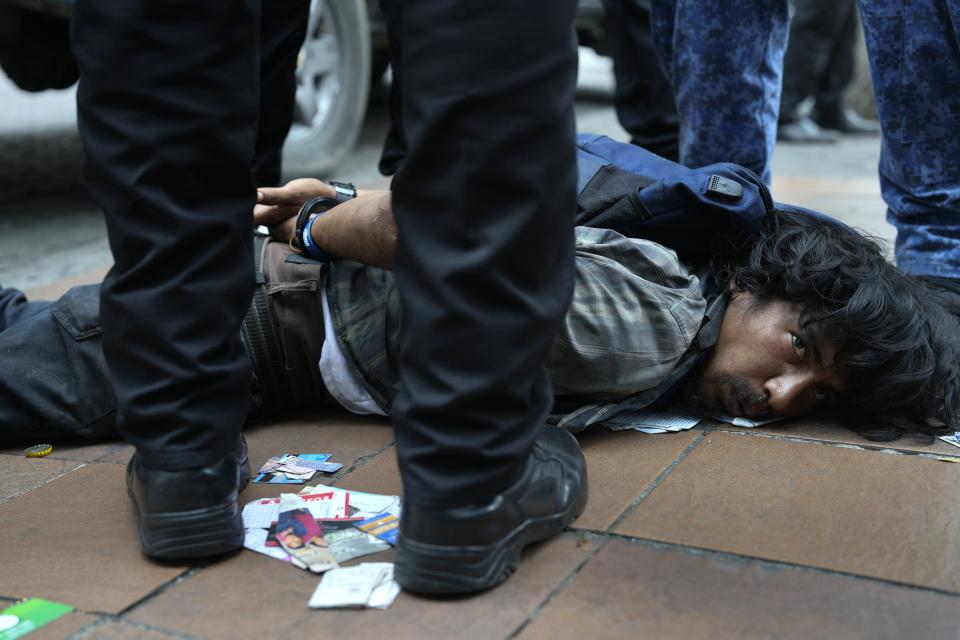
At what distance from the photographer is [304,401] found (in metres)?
2.28

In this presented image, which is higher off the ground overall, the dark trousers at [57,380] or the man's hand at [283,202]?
the man's hand at [283,202]

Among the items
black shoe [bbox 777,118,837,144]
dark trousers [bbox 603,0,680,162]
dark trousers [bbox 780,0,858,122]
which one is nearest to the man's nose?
dark trousers [bbox 603,0,680,162]

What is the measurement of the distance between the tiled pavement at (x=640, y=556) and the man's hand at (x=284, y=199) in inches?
20.3

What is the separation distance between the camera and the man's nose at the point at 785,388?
213 centimetres

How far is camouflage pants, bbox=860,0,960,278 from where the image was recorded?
2.48 m

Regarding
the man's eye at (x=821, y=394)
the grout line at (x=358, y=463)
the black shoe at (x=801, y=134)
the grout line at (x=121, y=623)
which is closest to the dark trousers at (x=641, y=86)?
the man's eye at (x=821, y=394)

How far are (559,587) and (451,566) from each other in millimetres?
170

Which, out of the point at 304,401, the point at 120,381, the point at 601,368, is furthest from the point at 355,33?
the point at 120,381

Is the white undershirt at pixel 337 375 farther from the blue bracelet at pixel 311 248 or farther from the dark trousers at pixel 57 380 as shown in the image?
the dark trousers at pixel 57 380

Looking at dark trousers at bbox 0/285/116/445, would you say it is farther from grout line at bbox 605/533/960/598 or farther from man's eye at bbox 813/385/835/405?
man's eye at bbox 813/385/835/405

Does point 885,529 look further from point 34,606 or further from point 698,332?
point 34,606

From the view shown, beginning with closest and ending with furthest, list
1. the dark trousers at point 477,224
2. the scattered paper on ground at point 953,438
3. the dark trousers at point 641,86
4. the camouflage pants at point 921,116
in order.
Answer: the dark trousers at point 477,224 < the scattered paper on ground at point 953,438 < the camouflage pants at point 921,116 < the dark trousers at point 641,86

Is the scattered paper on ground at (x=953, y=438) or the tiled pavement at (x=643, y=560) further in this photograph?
the scattered paper on ground at (x=953, y=438)

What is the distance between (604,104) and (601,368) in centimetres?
615
